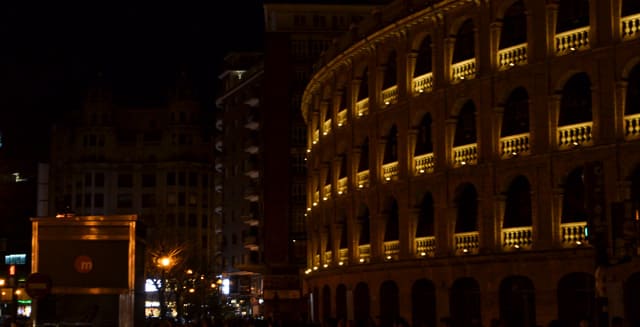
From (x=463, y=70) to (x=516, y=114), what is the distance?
2.81 meters

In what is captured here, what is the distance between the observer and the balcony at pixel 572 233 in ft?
106

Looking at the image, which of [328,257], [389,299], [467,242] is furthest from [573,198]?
[328,257]

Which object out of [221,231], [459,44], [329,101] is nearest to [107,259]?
[459,44]

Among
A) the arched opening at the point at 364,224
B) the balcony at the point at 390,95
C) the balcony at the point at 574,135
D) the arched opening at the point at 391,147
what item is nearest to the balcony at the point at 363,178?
the arched opening at the point at 364,224

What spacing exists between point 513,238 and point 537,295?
198cm

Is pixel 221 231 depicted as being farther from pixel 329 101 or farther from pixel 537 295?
pixel 537 295

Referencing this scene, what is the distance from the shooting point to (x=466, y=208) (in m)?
38.2

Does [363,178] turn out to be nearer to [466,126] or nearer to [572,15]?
[466,126]

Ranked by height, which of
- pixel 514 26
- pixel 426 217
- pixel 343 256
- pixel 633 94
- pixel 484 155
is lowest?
pixel 343 256

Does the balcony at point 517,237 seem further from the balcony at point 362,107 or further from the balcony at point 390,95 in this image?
the balcony at point 362,107

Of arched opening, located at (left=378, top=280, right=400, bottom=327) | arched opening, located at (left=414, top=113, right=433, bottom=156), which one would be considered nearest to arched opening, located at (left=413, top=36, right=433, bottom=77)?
arched opening, located at (left=414, top=113, right=433, bottom=156)

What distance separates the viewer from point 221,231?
11006 cm

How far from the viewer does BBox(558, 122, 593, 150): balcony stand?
106 feet

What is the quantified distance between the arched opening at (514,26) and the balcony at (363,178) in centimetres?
1054
